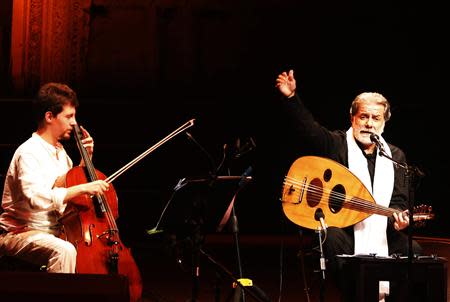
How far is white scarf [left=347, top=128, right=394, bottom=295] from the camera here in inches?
187

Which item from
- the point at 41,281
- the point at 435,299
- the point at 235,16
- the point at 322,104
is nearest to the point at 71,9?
the point at 235,16

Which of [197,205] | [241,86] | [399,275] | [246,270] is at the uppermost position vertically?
[241,86]

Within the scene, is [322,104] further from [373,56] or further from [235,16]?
[235,16]

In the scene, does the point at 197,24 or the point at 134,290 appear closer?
the point at 134,290

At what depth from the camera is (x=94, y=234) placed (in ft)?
13.1

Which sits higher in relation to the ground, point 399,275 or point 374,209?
point 374,209

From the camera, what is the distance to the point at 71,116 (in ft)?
13.9

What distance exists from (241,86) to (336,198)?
3.84 meters

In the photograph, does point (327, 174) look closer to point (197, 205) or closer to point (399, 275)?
point (399, 275)

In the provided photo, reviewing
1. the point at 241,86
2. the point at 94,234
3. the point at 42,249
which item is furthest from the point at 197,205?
the point at 241,86

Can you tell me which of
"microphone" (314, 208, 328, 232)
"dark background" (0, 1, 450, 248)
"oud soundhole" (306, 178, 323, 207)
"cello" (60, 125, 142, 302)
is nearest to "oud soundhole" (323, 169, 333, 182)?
"oud soundhole" (306, 178, 323, 207)

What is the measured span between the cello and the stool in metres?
1.26

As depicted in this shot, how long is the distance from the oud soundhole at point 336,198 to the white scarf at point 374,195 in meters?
0.18

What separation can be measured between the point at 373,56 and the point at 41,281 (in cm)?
666
